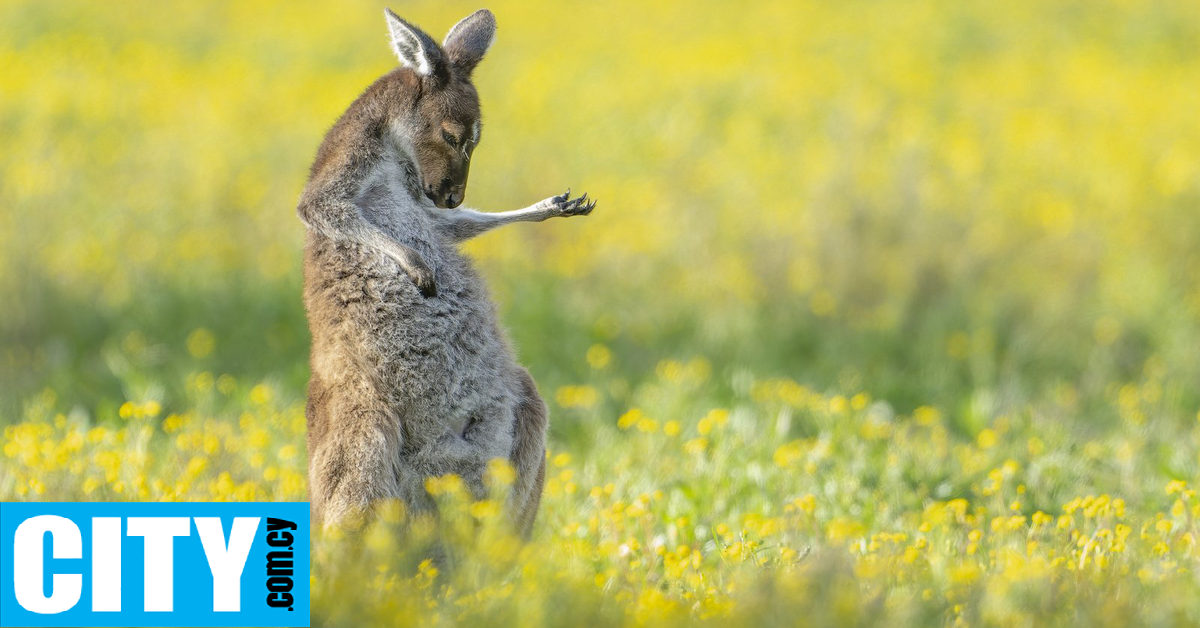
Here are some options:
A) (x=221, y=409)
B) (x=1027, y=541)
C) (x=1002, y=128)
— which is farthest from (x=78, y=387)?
(x=1002, y=128)

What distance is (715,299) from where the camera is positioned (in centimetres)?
1034

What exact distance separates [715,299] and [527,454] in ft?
20.9

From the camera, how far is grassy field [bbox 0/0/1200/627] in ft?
13.5

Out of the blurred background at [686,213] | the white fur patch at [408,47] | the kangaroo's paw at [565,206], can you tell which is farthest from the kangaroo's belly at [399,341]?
the blurred background at [686,213]

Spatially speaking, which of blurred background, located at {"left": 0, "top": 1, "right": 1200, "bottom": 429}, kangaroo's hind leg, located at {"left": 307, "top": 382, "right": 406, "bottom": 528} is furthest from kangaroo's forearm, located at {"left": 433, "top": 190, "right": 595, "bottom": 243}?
blurred background, located at {"left": 0, "top": 1, "right": 1200, "bottom": 429}

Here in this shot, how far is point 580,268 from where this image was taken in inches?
438

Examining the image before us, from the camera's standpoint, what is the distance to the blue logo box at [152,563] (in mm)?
3730

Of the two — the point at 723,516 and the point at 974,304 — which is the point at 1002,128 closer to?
the point at 974,304

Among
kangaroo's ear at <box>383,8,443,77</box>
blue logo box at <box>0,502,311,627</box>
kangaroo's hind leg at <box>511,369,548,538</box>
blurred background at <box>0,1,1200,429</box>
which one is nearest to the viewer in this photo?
blue logo box at <box>0,502,311,627</box>

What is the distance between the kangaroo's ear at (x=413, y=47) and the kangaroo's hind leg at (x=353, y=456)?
3.50ft

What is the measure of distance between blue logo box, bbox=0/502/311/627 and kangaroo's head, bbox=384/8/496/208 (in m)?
1.17

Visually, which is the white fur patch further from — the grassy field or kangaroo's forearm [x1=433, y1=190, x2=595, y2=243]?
the grassy field

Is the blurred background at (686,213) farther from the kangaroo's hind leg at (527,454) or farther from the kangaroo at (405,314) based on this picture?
the kangaroo at (405,314)

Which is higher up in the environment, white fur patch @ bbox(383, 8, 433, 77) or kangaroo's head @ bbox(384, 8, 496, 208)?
white fur patch @ bbox(383, 8, 433, 77)
